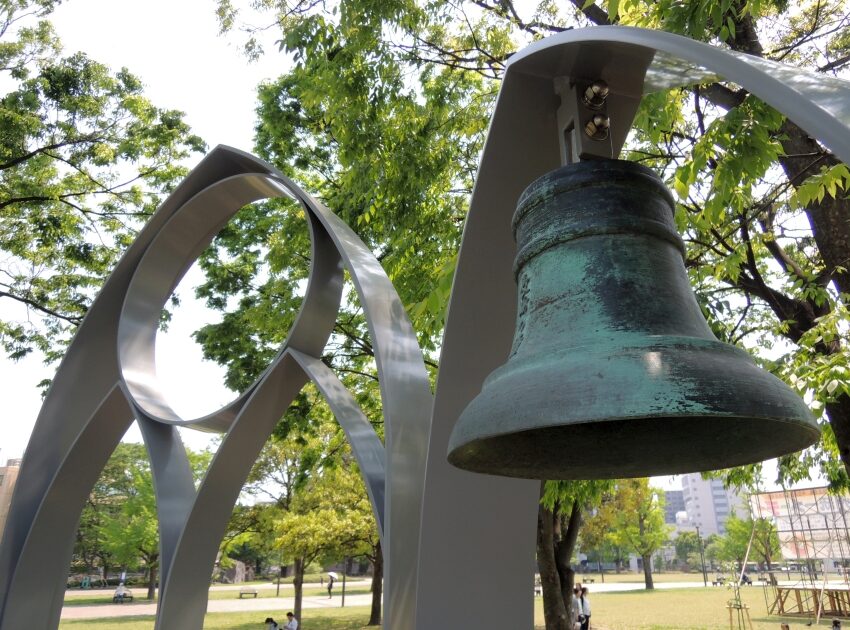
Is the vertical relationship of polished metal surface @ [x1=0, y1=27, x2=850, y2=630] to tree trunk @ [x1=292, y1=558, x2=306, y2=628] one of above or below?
above

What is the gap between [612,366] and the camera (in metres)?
1.47

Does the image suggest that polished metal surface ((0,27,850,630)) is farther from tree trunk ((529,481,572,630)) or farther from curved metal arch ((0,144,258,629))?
tree trunk ((529,481,572,630))

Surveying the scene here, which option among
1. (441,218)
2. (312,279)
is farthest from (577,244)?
(441,218)

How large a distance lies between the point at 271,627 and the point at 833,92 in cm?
1486

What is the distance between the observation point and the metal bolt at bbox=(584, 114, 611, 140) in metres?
2.19

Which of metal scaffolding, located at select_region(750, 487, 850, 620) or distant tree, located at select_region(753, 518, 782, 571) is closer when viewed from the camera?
metal scaffolding, located at select_region(750, 487, 850, 620)

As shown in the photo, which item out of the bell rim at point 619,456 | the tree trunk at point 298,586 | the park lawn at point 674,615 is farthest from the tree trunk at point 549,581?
the tree trunk at point 298,586

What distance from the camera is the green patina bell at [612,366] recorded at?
1.43 m

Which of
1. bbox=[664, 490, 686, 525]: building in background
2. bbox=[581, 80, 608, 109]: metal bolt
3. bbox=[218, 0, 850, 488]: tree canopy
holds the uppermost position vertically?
bbox=[664, 490, 686, 525]: building in background

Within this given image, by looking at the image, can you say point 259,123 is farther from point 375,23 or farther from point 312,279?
point 312,279

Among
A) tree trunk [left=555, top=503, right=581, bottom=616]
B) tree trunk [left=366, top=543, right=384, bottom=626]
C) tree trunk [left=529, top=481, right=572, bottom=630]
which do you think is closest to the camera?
tree trunk [left=529, top=481, right=572, bottom=630]

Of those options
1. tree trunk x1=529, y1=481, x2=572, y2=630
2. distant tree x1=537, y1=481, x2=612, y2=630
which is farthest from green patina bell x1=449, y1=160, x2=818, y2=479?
tree trunk x1=529, y1=481, x2=572, y2=630

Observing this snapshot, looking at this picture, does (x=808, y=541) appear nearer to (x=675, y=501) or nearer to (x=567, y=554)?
(x=567, y=554)

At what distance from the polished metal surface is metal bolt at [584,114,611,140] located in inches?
5.2
